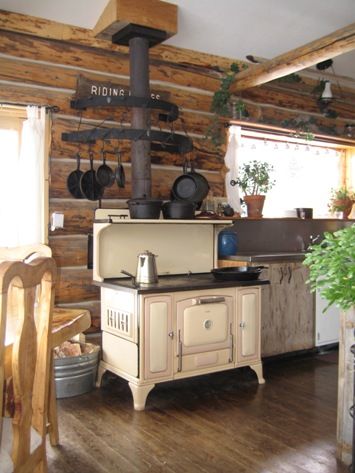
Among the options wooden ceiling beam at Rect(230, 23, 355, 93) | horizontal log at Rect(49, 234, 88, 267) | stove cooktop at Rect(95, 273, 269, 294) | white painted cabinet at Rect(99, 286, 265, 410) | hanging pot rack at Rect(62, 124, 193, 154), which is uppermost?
wooden ceiling beam at Rect(230, 23, 355, 93)

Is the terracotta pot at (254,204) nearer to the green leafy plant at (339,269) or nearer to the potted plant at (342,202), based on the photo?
the potted plant at (342,202)

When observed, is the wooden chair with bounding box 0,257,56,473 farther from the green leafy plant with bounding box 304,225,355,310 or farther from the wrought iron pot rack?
the wrought iron pot rack

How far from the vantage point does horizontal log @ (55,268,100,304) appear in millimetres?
3781

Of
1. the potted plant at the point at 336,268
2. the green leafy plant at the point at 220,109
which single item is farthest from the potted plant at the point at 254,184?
the potted plant at the point at 336,268

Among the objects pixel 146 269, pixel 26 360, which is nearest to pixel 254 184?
pixel 146 269

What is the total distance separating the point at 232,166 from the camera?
4.70m

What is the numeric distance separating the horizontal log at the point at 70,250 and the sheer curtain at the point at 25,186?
14cm

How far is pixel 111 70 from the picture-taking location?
4047mm

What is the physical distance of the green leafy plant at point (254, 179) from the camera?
4.77 meters

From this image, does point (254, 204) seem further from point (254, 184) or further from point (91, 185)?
point (91, 185)

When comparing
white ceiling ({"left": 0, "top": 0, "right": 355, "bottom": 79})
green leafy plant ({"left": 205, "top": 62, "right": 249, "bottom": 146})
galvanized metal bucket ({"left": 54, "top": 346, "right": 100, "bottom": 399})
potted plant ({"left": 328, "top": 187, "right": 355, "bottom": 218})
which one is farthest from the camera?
potted plant ({"left": 328, "top": 187, "right": 355, "bottom": 218})

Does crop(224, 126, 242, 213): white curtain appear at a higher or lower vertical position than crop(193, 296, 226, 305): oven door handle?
higher

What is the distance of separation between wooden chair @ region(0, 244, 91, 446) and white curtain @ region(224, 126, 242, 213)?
7.26 ft

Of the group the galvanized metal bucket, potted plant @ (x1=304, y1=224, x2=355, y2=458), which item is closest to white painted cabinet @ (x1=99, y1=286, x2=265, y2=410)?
the galvanized metal bucket
